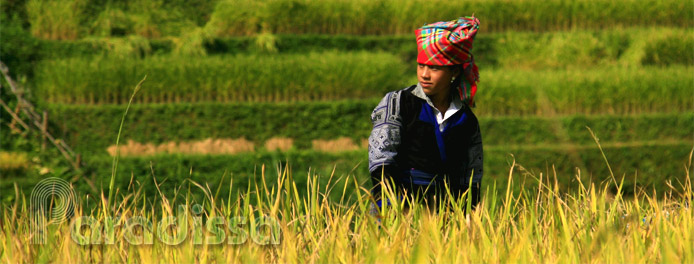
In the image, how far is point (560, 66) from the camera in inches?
361

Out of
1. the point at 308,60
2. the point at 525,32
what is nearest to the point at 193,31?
the point at 308,60

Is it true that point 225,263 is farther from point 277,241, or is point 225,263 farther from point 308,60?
point 308,60

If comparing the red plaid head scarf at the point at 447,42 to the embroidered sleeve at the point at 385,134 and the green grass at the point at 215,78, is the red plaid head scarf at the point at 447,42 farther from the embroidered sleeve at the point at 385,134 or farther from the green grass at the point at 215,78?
the green grass at the point at 215,78

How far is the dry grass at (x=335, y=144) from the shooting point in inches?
308

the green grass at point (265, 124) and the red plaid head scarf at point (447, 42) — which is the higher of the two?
the red plaid head scarf at point (447, 42)

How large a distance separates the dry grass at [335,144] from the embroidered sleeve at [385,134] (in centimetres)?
510

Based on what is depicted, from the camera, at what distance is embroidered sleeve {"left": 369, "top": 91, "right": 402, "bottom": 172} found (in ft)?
8.54

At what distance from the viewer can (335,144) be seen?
7863 mm

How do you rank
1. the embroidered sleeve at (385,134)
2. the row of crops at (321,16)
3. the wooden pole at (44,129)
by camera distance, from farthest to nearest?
the row of crops at (321,16), the wooden pole at (44,129), the embroidered sleeve at (385,134)

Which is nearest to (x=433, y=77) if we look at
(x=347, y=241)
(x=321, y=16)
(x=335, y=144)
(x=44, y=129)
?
(x=347, y=241)

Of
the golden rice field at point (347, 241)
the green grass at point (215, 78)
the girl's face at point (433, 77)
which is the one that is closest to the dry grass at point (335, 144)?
the green grass at point (215, 78)

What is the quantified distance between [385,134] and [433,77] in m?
0.29

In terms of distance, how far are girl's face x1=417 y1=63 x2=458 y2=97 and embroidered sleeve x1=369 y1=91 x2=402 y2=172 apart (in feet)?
0.39

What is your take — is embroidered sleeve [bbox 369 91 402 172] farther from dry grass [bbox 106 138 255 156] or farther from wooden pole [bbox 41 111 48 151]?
wooden pole [bbox 41 111 48 151]
